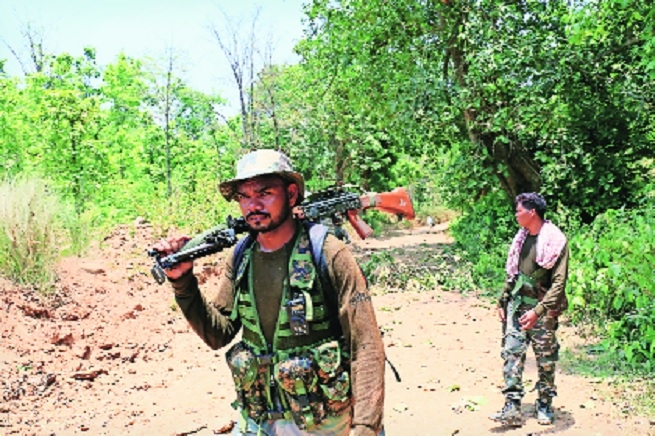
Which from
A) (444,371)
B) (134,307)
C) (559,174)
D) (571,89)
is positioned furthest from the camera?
(559,174)

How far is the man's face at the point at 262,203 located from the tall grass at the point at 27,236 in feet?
22.2

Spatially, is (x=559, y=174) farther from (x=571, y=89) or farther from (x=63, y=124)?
(x=63, y=124)

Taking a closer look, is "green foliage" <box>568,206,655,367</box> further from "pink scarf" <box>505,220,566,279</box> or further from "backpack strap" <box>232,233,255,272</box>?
"backpack strap" <box>232,233,255,272</box>

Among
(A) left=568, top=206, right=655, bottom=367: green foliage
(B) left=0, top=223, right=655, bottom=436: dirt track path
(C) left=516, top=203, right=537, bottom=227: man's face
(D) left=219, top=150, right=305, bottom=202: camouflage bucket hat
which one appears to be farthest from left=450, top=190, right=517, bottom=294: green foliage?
(D) left=219, top=150, right=305, bottom=202: camouflage bucket hat

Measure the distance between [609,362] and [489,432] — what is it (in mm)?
2026

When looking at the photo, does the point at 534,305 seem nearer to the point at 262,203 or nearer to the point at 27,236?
the point at 262,203

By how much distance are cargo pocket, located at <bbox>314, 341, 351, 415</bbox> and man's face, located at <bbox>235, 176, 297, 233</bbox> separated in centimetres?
49

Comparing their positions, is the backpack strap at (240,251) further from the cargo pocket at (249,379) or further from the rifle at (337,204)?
the rifle at (337,204)

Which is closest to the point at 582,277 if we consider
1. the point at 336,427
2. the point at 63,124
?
the point at 336,427

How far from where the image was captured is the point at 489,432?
513 centimetres

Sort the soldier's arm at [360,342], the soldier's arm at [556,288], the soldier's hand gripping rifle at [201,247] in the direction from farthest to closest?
1. the soldier's arm at [556,288]
2. the soldier's hand gripping rifle at [201,247]
3. the soldier's arm at [360,342]

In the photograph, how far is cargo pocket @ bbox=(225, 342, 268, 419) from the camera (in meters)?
2.45

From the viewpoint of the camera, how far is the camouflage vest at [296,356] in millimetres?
2316

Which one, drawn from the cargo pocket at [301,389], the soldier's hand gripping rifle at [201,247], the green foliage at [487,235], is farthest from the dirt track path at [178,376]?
the soldier's hand gripping rifle at [201,247]
